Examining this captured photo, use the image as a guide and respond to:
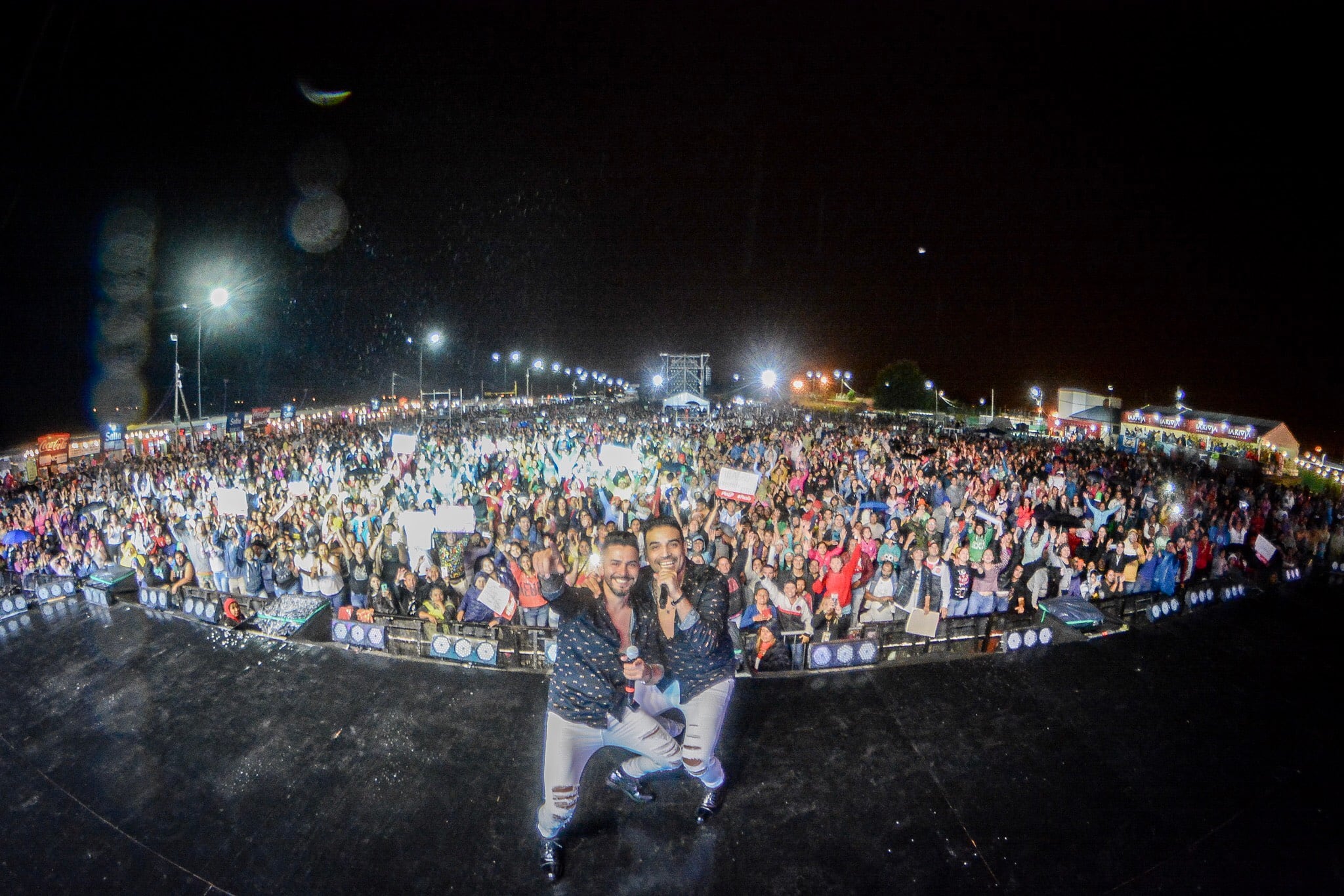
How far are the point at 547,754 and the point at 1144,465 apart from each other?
67.8ft

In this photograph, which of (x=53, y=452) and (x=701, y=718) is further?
(x=53, y=452)

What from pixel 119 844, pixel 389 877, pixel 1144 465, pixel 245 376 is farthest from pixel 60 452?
pixel 245 376

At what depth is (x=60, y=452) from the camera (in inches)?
777

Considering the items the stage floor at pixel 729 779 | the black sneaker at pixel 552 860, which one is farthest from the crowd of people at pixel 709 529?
the black sneaker at pixel 552 860

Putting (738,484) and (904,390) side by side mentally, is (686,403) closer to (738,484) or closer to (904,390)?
(904,390)

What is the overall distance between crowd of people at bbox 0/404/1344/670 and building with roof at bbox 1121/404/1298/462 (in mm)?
24808

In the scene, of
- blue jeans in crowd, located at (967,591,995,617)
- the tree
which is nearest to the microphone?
blue jeans in crowd, located at (967,591,995,617)

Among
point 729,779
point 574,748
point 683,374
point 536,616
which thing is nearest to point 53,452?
point 536,616

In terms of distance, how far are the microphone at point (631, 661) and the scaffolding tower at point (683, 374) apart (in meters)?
66.1

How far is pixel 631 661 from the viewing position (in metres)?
3.42

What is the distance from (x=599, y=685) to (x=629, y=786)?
4.06 ft

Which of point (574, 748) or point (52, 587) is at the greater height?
point (574, 748)

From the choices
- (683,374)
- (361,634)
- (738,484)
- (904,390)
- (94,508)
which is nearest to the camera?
(361,634)

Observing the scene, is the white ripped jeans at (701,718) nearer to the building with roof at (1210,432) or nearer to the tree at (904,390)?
the building with roof at (1210,432)
